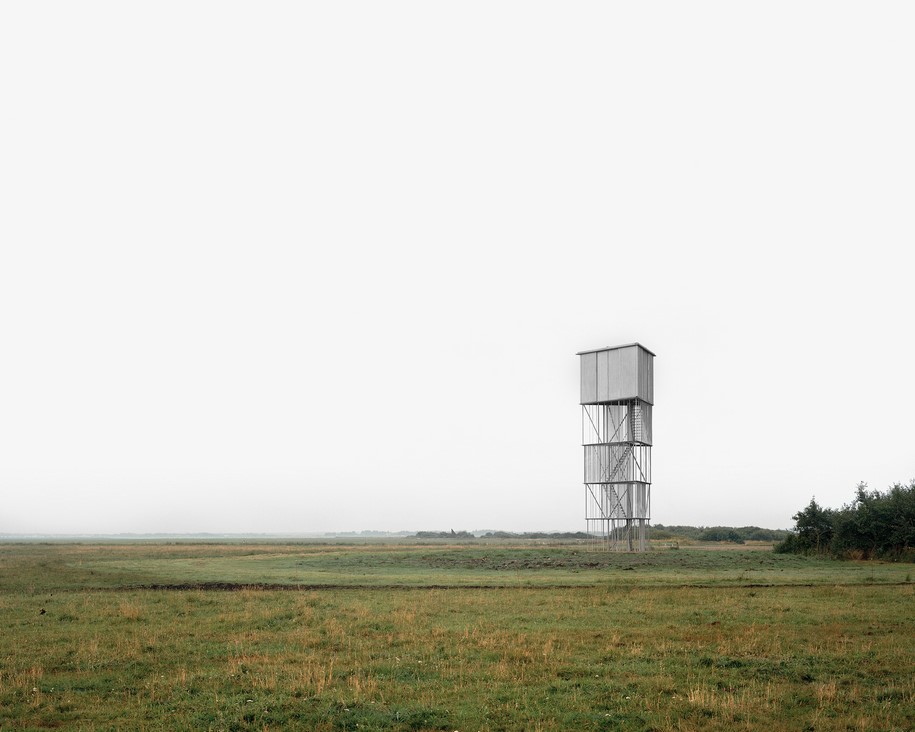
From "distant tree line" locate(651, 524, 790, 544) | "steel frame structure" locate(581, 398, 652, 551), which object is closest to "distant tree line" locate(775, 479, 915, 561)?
"steel frame structure" locate(581, 398, 652, 551)

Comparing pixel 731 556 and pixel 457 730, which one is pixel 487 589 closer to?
pixel 457 730

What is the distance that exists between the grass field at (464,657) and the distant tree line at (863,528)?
21.4 meters

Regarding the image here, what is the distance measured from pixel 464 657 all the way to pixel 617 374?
5058cm

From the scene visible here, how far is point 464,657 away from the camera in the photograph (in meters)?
19.4

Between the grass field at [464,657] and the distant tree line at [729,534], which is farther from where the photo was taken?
the distant tree line at [729,534]

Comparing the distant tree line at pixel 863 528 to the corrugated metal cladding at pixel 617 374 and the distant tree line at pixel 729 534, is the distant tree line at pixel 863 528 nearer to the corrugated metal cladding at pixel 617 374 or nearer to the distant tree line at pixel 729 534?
the corrugated metal cladding at pixel 617 374

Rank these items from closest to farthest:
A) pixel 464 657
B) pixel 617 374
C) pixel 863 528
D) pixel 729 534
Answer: pixel 464 657 → pixel 863 528 → pixel 617 374 → pixel 729 534

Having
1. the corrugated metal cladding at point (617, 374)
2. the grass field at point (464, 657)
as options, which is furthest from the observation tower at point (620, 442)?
the grass field at point (464, 657)

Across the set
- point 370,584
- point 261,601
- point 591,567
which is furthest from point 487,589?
point 591,567

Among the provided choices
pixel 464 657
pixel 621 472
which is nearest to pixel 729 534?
pixel 621 472

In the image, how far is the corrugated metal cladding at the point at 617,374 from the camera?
6631 centimetres

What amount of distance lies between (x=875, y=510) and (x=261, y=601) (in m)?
50.9

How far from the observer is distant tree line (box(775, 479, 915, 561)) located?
185 feet

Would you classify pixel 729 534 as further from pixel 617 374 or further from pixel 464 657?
pixel 464 657
